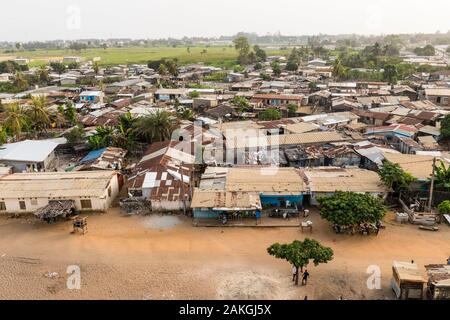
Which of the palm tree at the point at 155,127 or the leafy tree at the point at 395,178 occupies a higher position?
the palm tree at the point at 155,127

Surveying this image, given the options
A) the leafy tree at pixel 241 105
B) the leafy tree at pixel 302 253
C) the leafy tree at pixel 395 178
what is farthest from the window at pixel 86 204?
the leafy tree at pixel 241 105

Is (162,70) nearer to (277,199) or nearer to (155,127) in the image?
(155,127)

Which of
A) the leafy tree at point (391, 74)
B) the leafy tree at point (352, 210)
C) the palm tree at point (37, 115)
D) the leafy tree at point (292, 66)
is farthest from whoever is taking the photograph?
the leafy tree at point (292, 66)

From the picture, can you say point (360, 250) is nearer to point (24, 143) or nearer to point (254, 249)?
point (254, 249)

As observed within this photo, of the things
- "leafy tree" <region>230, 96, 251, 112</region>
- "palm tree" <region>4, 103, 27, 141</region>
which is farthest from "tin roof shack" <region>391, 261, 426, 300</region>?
"leafy tree" <region>230, 96, 251, 112</region>

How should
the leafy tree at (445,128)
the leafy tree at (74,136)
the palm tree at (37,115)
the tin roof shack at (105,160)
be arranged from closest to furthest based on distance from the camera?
the tin roof shack at (105,160)
the leafy tree at (445,128)
the leafy tree at (74,136)
the palm tree at (37,115)

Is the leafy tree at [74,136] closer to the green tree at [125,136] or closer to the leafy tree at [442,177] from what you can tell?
the green tree at [125,136]

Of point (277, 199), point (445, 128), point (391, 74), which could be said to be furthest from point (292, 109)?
point (277, 199)
